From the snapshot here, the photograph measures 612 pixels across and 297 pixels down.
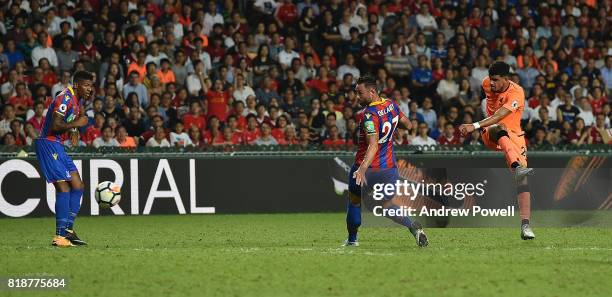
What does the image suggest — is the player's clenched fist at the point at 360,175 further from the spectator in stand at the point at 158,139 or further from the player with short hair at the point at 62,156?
the spectator in stand at the point at 158,139

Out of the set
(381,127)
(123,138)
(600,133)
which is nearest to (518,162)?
(381,127)

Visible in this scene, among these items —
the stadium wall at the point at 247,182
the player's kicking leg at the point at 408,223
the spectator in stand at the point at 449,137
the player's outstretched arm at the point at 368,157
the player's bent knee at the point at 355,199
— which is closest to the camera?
the player's outstretched arm at the point at 368,157

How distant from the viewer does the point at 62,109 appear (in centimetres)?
1288

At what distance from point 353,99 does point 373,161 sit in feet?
33.2

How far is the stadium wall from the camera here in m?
18.9

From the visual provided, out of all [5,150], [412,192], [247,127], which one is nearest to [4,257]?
[412,192]

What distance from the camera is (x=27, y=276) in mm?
10000

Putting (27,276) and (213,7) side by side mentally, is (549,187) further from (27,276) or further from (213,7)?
(27,276)

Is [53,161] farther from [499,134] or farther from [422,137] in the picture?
[422,137]

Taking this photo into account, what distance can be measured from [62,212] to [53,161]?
630 millimetres

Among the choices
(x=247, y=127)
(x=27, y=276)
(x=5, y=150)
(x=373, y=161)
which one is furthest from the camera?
(x=247, y=127)

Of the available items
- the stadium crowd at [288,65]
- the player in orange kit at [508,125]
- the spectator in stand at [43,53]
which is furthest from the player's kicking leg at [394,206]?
the spectator in stand at [43,53]

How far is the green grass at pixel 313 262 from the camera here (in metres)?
9.34

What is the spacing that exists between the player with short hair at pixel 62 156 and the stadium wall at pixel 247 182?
601 cm
